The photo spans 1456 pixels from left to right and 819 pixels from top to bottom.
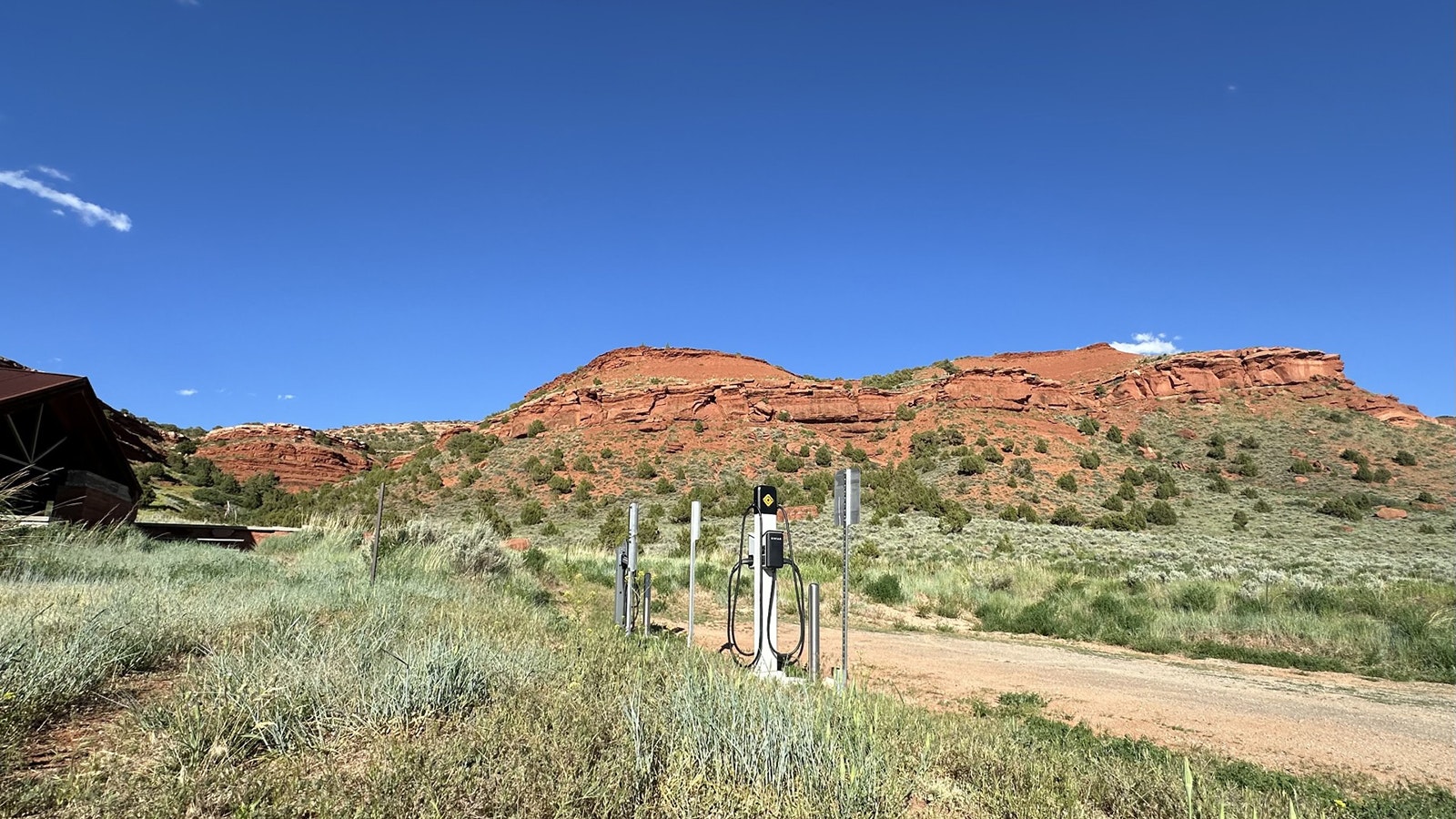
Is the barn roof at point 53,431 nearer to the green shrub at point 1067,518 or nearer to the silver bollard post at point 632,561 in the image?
the silver bollard post at point 632,561

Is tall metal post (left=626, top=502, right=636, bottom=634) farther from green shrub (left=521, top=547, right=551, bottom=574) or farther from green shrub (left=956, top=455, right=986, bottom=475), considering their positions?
green shrub (left=956, top=455, right=986, bottom=475)

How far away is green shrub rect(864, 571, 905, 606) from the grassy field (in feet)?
35.3

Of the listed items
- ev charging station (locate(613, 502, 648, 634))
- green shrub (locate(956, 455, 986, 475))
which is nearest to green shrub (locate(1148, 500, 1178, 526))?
green shrub (locate(956, 455, 986, 475))

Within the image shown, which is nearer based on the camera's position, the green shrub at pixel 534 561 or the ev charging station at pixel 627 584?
the ev charging station at pixel 627 584

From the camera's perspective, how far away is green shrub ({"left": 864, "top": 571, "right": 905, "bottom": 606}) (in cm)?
1703

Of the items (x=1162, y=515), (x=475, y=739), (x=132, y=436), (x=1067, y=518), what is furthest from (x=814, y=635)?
(x=1162, y=515)

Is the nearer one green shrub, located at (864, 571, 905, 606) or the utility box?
the utility box

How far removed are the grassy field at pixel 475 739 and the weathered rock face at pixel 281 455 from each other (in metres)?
54.9

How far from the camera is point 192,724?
12.1 feet

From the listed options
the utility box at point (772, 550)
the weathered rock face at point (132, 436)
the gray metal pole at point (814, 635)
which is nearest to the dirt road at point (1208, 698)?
the gray metal pole at point (814, 635)

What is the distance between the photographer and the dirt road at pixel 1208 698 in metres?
6.36

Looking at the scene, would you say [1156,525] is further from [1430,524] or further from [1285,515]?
[1430,524]

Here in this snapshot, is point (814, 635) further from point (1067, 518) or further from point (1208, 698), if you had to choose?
point (1067, 518)

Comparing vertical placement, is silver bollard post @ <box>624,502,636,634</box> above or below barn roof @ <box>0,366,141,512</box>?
below
